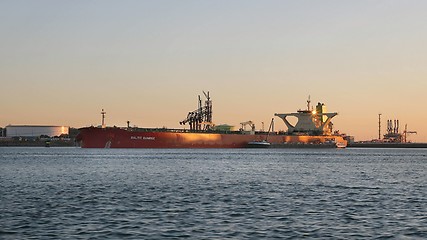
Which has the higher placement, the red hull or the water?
the red hull

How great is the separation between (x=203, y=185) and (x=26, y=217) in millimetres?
19511

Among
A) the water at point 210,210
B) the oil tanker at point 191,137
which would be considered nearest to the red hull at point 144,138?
the oil tanker at point 191,137

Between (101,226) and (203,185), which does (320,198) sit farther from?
(101,226)

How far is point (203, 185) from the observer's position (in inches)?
1764

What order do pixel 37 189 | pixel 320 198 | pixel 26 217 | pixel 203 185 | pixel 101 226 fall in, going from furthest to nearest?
pixel 203 185 → pixel 37 189 → pixel 320 198 → pixel 26 217 → pixel 101 226

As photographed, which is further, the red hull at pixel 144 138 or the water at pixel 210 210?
the red hull at pixel 144 138

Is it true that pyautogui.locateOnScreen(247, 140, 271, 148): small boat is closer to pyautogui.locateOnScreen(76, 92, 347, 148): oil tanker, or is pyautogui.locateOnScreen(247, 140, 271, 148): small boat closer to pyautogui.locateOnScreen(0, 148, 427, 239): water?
pyautogui.locateOnScreen(76, 92, 347, 148): oil tanker

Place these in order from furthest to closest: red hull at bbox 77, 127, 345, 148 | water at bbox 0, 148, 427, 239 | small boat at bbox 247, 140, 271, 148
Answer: small boat at bbox 247, 140, 271, 148 < red hull at bbox 77, 127, 345, 148 < water at bbox 0, 148, 427, 239

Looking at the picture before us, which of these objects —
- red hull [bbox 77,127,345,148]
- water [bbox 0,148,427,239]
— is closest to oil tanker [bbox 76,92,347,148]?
red hull [bbox 77,127,345,148]

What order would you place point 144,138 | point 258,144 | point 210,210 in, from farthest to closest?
point 258,144
point 144,138
point 210,210

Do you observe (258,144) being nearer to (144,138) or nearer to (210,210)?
(144,138)

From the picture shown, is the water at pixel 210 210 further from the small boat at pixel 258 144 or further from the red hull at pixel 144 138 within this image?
the small boat at pixel 258 144

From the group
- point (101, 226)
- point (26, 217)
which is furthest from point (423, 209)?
point (26, 217)

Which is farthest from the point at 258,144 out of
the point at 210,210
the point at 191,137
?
the point at 210,210
